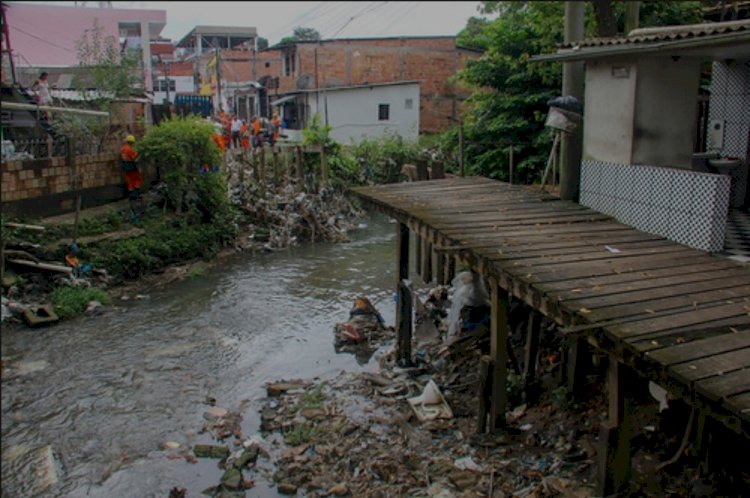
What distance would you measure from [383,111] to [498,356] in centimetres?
2519

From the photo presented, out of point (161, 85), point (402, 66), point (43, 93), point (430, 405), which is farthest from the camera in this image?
point (161, 85)

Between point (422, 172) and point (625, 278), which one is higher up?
point (422, 172)

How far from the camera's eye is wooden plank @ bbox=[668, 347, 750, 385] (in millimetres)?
4480

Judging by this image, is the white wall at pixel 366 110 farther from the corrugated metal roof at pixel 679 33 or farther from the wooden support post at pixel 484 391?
the wooden support post at pixel 484 391

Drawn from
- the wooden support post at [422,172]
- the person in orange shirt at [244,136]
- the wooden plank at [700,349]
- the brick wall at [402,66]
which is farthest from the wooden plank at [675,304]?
the brick wall at [402,66]

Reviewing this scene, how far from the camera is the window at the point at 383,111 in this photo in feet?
104

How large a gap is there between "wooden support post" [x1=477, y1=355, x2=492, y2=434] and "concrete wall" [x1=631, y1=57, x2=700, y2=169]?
132 inches

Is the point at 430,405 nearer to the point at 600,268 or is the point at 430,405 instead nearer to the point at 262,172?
the point at 600,268

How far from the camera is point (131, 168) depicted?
1747 cm

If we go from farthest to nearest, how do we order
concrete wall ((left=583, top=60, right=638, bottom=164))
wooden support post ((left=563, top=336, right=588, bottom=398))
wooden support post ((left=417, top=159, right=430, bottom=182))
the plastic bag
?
wooden support post ((left=417, top=159, right=430, bottom=182))
the plastic bag
concrete wall ((left=583, top=60, right=638, bottom=164))
wooden support post ((left=563, top=336, right=588, bottom=398))

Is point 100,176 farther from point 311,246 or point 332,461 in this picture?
point 332,461

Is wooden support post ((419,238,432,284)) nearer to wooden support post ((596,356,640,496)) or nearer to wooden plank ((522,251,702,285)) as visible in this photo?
wooden plank ((522,251,702,285))

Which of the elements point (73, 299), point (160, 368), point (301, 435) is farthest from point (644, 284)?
point (73, 299)

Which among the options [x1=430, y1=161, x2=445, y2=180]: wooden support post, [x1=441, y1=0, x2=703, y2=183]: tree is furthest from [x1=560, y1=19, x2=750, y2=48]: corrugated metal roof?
[x1=441, y1=0, x2=703, y2=183]: tree
